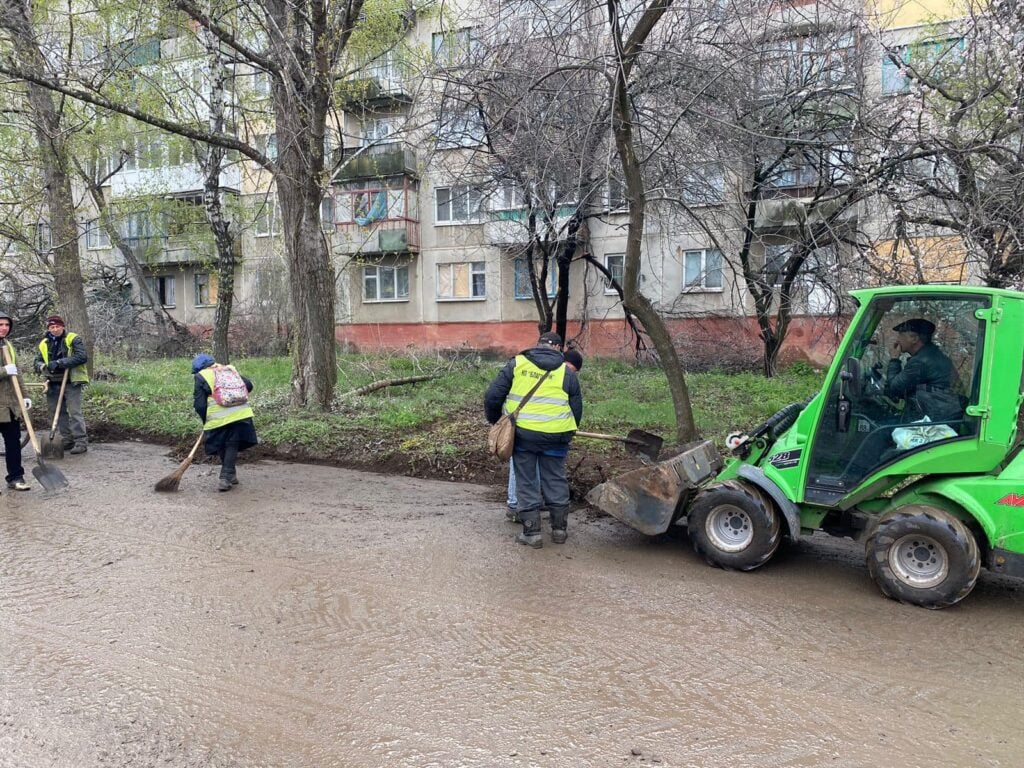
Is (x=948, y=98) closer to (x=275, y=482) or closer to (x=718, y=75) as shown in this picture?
(x=718, y=75)

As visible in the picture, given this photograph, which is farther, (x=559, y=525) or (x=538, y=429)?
(x=559, y=525)

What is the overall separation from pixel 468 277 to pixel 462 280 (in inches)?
10.0

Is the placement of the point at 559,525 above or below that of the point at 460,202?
below

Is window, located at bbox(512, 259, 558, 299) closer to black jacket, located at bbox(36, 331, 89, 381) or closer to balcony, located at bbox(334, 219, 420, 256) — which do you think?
balcony, located at bbox(334, 219, 420, 256)

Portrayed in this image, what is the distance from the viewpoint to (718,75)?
7.72 m

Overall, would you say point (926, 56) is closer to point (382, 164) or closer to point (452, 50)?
point (452, 50)

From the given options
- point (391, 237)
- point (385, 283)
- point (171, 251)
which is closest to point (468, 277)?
point (391, 237)

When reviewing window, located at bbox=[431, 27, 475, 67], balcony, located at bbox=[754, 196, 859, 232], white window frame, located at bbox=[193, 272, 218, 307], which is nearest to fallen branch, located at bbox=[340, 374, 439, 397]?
window, located at bbox=[431, 27, 475, 67]

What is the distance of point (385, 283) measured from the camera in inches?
1139

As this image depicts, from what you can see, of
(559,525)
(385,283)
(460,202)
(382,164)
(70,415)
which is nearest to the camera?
(559,525)

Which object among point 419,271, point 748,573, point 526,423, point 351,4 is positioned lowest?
A: point 748,573

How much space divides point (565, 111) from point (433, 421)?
4.78 m

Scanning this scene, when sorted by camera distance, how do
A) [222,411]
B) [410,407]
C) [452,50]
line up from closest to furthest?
[222,411] < [452,50] < [410,407]

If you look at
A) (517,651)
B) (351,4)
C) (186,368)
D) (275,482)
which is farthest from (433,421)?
(186,368)
